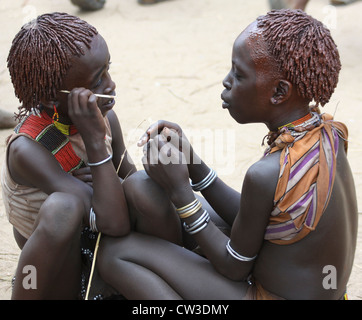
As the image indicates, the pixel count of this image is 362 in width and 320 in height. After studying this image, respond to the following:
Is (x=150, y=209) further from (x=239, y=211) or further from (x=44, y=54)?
(x=44, y=54)

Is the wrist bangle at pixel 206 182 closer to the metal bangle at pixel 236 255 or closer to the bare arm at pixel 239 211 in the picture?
the bare arm at pixel 239 211

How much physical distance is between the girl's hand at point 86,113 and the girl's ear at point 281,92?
78 cm

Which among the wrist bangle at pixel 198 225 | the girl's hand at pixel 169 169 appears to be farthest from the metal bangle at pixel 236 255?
the girl's hand at pixel 169 169

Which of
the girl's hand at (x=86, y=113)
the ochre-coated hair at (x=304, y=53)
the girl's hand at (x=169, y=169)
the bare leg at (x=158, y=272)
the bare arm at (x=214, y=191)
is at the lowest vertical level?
the bare leg at (x=158, y=272)

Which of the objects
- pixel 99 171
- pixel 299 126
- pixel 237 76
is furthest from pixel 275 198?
pixel 99 171

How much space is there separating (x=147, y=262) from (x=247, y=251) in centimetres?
46

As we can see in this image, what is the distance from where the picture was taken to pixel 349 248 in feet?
7.09

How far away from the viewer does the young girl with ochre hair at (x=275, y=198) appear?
2010mm

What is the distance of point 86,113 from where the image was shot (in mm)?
2320

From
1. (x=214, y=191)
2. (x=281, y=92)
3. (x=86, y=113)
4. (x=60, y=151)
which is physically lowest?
(x=214, y=191)

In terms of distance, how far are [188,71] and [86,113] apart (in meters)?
3.71
